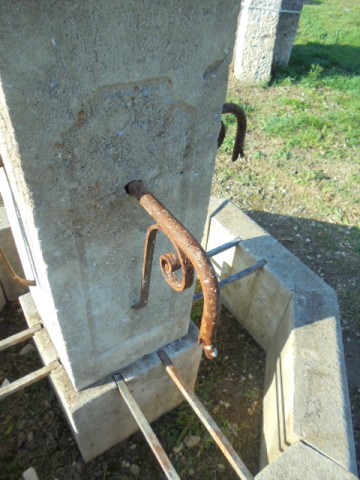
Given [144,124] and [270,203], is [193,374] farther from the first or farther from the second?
[270,203]

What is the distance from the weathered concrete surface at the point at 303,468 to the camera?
162 cm

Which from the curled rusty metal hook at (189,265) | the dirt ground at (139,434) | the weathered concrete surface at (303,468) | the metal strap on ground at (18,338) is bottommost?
the dirt ground at (139,434)

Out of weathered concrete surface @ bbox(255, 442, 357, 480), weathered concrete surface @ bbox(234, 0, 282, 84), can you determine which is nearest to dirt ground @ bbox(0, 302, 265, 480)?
weathered concrete surface @ bbox(255, 442, 357, 480)

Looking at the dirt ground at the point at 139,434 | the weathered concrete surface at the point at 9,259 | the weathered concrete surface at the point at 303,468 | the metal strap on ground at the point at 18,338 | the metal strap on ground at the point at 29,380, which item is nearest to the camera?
the weathered concrete surface at the point at 303,468

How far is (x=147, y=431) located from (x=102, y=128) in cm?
149

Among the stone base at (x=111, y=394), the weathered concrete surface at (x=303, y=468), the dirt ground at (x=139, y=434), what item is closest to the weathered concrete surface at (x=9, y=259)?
the dirt ground at (x=139, y=434)

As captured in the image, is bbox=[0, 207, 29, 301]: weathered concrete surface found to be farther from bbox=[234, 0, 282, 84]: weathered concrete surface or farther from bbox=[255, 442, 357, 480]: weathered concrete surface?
bbox=[234, 0, 282, 84]: weathered concrete surface

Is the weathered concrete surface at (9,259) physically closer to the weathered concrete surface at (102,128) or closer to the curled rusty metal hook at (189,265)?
the weathered concrete surface at (102,128)

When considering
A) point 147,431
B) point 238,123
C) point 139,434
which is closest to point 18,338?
point 147,431

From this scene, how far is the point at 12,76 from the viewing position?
34.7 inches

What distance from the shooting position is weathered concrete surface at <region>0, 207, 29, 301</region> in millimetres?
2748

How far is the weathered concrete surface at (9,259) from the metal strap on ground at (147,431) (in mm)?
1400

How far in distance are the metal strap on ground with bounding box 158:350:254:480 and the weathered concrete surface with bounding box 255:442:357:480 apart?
0.11 meters

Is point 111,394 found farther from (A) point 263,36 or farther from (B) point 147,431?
(A) point 263,36
